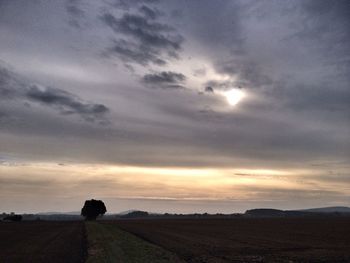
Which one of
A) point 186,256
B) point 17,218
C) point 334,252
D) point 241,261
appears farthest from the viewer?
point 17,218

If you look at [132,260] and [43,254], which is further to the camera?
[43,254]

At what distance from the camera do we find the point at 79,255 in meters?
31.7

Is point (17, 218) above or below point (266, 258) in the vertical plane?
above

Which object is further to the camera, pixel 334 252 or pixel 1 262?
pixel 334 252

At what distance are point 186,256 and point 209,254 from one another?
2.20m

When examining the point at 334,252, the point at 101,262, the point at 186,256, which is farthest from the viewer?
the point at 334,252

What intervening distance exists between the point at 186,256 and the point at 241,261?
15.0ft

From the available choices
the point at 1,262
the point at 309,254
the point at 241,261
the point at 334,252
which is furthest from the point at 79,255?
the point at 334,252

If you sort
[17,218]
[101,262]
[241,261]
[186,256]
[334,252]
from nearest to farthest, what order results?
[101,262]
[241,261]
[186,256]
[334,252]
[17,218]

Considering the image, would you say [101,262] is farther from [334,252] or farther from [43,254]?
[334,252]

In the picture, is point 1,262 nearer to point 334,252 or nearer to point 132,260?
point 132,260

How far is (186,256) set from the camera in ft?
103

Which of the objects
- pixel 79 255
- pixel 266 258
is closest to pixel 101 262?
pixel 79 255

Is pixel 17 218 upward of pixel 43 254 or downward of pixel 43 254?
upward
